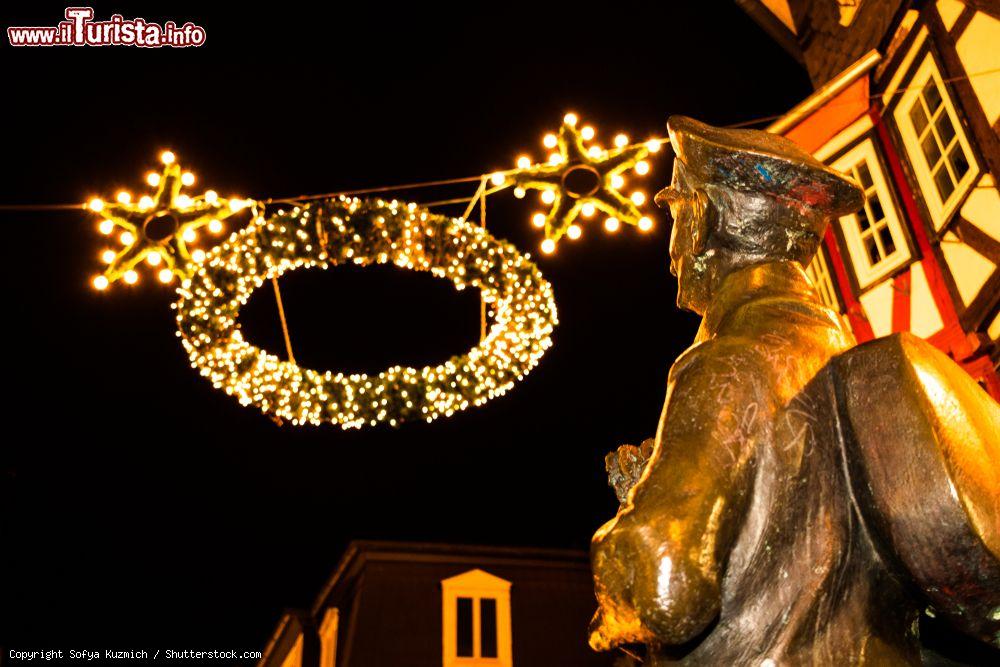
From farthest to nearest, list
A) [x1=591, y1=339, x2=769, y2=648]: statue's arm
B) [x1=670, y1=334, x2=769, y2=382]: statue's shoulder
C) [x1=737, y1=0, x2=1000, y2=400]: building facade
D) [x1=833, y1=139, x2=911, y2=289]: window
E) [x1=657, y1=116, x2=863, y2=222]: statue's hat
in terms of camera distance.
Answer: [x1=833, y1=139, x2=911, y2=289]: window, [x1=737, y1=0, x2=1000, y2=400]: building facade, [x1=657, y1=116, x2=863, y2=222]: statue's hat, [x1=670, y1=334, x2=769, y2=382]: statue's shoulder, [x1=591, y1=339, x2=769, y2=648]: statue's arm

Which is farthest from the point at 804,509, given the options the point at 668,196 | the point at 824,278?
the point at 824,278

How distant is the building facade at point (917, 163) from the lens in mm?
9094

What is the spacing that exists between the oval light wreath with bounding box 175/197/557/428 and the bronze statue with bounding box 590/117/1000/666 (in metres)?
6.18

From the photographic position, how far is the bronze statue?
1793 mm

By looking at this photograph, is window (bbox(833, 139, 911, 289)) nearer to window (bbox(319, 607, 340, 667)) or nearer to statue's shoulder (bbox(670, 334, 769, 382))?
statue's shoulder (bbox(670, 334, 769, 382))

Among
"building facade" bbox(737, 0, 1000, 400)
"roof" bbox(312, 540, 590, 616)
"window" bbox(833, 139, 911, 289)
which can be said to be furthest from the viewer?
"roof" bbox(312, 540, 590, 616)

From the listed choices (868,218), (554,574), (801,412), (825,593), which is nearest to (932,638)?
(825,593)

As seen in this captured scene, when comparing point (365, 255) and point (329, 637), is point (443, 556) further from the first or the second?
point (365, 255)

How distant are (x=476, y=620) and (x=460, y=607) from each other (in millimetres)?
415

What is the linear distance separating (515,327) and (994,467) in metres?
6.76

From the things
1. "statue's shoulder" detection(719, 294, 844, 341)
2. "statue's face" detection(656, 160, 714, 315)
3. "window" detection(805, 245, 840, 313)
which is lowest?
"statue's shoulder" detection(719, 294, 844, 341)

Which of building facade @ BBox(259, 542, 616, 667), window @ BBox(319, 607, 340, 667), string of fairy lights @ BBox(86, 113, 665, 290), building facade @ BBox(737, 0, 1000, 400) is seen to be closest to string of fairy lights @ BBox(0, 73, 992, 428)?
string of fairy lights @ BBox(86, 113, 665, 290)

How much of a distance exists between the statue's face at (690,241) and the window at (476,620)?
54.4 ft

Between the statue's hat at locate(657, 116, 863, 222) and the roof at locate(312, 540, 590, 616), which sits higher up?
the roof at locate(312, 540, 590, 616)
